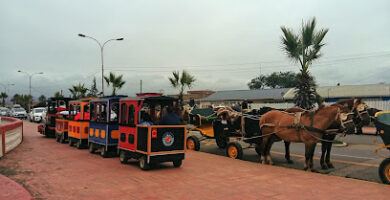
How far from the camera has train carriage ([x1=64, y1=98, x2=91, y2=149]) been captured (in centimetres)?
1266

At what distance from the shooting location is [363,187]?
22.7 feet

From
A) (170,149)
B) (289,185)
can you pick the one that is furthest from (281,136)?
(170,149)

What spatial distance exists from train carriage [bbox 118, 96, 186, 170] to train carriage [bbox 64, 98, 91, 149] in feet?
12.3

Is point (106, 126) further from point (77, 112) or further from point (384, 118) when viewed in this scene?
point (384, 118)

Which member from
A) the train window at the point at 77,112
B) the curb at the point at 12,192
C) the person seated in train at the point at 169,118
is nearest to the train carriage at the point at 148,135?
the person seated in train at the point at 169,118

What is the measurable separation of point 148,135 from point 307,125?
456 centimetres

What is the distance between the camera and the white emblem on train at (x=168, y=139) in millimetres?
8586

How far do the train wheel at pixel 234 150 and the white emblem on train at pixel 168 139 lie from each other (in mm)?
2871

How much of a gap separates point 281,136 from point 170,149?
11.6ft

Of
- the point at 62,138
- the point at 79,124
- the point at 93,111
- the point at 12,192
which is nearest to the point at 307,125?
the point at 12,192

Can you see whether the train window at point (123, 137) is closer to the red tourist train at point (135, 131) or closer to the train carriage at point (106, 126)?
the red tourist train at point (135, 131)

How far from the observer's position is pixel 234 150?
10.7 metres

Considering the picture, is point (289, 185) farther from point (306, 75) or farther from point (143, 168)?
point (306, 75)

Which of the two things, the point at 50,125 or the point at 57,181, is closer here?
the point at 57,181
